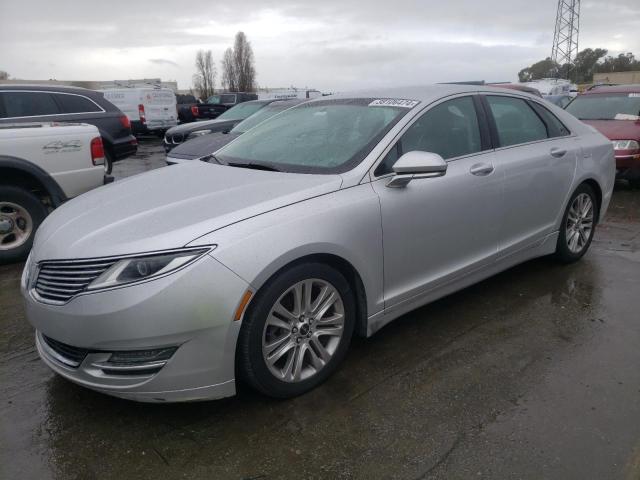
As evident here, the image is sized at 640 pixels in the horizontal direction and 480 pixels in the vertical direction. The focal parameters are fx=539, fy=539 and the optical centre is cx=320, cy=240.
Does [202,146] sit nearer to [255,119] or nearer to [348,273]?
[255,119]

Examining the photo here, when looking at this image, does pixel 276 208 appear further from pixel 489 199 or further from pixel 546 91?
pixel 546 91

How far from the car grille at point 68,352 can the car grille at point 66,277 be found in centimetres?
24

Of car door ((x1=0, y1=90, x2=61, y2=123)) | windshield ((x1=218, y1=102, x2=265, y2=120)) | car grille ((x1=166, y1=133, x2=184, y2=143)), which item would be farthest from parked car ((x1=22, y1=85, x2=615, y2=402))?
windshield ((x1=218, y1=102, x2=265, y2=120))

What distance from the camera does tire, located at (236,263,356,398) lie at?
2609 mm

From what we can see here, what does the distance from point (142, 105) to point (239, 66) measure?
195ft

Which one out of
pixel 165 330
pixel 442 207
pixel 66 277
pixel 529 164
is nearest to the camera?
pixel 165 330

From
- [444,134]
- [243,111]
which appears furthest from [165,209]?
[243,111]

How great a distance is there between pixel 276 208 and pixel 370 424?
3.87ft

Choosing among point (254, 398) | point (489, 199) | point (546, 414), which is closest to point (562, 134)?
point (489, 199)

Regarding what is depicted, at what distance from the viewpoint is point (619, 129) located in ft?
28.2

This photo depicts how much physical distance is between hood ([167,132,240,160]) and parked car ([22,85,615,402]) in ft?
11.5

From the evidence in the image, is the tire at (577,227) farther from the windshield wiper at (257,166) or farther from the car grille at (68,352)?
the car grille at (68,352)

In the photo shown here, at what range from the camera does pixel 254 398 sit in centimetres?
293

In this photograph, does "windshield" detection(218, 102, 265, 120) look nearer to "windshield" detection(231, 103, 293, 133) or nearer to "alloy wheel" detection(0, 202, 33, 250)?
"windshield" detection(231, 103, 293, 133)
